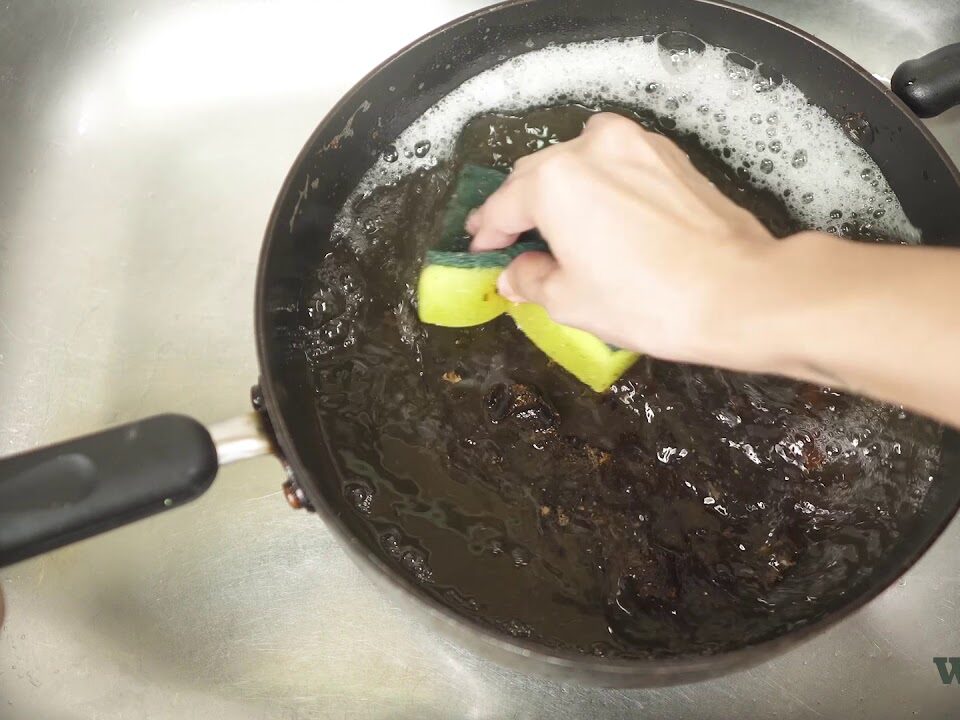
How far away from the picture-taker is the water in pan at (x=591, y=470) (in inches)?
22.6

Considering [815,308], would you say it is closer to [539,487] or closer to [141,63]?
[539,487]

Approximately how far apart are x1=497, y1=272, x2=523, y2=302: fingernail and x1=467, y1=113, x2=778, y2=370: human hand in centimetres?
2

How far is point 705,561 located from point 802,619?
8 cm

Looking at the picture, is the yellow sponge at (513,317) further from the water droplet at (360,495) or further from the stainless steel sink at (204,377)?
the stainless steel sink at (204,377)

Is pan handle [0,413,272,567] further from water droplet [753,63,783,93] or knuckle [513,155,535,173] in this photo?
water droplet [753,63,783,93]

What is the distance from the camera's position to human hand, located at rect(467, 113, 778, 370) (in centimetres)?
44

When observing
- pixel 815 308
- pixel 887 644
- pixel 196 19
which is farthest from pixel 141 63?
pixel 887 644

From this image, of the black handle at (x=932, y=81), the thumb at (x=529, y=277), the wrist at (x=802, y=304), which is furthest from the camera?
the black handle at (x=932, y=81)

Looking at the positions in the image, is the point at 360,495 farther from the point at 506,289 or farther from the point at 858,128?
the point at 858,128

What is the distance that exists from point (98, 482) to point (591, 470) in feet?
1.16

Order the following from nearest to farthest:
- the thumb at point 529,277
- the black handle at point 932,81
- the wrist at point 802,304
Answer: the wrist at point 802,304 → the thumb at point 529,277 → the black handle at point 932,81

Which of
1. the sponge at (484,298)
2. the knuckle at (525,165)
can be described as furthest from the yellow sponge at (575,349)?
the knuckle at (525,165)

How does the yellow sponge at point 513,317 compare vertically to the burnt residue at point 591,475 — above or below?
above

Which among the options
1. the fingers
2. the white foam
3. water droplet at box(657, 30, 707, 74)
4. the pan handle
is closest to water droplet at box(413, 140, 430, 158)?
the white foam
